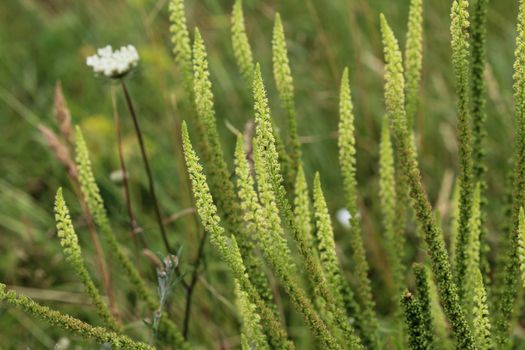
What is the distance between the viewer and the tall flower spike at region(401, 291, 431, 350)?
150cm

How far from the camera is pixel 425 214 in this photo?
1.54 meters

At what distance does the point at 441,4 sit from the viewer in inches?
164

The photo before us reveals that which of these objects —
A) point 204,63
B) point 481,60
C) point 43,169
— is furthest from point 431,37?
point 204,63

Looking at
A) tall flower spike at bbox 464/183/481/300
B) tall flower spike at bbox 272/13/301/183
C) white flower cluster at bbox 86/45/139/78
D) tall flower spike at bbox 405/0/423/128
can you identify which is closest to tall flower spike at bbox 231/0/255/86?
tall flower spike at bbox 272/13/301/183

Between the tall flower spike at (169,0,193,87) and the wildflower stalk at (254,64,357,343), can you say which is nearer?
the wildflower stalk at (254,64,357,343)

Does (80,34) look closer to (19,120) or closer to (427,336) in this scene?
(19,120)

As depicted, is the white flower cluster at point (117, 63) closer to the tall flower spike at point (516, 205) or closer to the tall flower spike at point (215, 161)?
the tall flower spike at point (215, 161)

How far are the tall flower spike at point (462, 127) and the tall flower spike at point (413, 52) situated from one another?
Answer: 0.42ft

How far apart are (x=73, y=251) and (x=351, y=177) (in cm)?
62

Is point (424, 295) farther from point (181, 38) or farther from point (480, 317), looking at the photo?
point (181, 38)

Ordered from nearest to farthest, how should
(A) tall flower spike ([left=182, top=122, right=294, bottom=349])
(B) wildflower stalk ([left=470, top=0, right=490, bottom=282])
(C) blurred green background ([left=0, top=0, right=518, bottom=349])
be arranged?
1. (A) tall flower spike ([left=182, top=122, right=294, bottom=349])
2. (B) wildflower stalk ([left=470, top=0, right=490, bottom=282])
3. (C) blurred green background ([left=0, top=0, right=518, bottom=349])

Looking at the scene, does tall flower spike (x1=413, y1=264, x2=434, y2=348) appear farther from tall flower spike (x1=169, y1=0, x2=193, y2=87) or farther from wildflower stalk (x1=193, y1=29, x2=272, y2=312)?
tall flower spike (x1=169, y1=0, x2=193, y2=87)

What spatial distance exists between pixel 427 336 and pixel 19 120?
2905 millimetres

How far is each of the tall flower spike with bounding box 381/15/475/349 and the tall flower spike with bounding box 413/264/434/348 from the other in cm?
2
